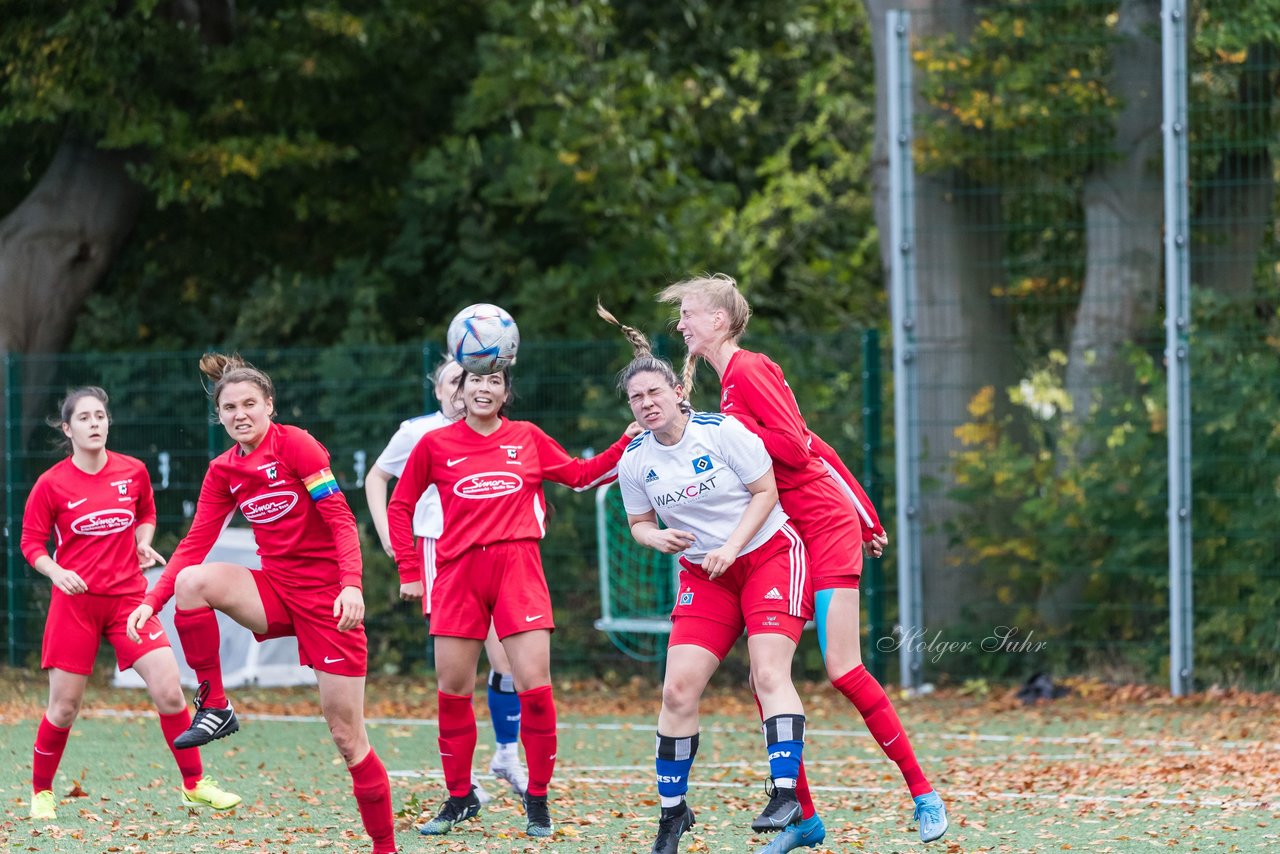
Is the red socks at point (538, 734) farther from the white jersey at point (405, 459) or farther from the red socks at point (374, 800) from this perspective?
the white jersey at point (405, 459)

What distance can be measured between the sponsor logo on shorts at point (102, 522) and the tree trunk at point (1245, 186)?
22.6ft

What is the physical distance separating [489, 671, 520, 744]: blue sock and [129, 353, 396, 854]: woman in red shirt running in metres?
1.54

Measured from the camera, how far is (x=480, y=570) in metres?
6.73

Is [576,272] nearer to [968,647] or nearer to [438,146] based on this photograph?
[438,146]

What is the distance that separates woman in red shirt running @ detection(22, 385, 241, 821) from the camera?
23.9 ft

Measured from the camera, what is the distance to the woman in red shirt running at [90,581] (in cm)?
728

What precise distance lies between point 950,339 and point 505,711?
5116mm

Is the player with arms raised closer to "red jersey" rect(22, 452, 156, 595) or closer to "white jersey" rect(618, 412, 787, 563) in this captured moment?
"white jersey" rect(618, 412, 787, 563)

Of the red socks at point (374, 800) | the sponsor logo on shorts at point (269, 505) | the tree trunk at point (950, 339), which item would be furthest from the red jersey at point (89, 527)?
the tree trunk at point (950, 339)

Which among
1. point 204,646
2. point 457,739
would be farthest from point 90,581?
point 457,739

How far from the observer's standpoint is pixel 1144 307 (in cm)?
1151

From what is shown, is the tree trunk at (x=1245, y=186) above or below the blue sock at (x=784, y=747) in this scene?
above

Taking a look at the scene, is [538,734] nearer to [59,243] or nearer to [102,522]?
[102,522]

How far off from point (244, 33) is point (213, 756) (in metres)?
7.54
